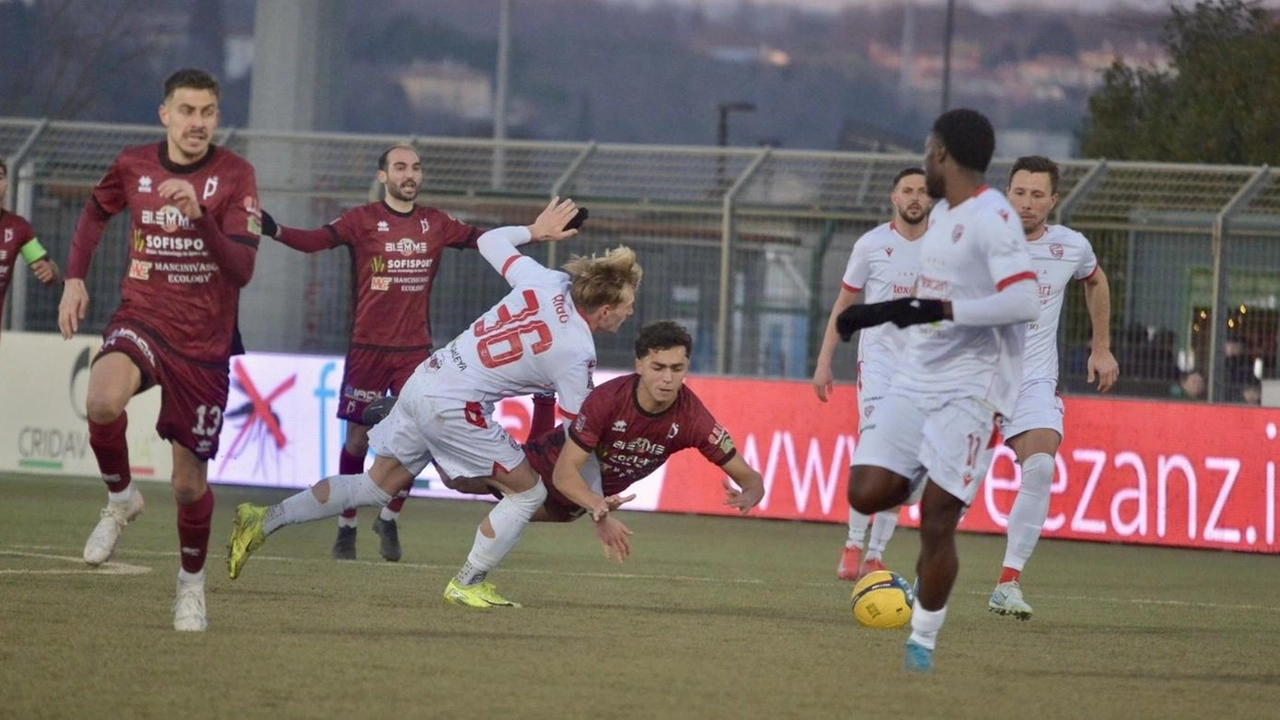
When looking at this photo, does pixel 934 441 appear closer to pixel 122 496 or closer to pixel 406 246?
pixel 122 496

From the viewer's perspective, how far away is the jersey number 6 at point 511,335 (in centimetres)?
894

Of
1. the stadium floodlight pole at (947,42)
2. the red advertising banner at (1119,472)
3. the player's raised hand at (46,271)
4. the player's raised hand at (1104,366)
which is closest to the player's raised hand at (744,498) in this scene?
the player's raised hand at (1104,366)

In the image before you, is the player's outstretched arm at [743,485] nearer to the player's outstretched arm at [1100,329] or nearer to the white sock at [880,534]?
the white sock at [880,534]

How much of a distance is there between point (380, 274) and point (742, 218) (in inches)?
240

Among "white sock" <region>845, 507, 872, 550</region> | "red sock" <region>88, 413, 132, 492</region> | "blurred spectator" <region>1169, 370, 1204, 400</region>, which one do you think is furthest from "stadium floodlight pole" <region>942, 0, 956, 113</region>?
"red sock" <region>88, 413, 132, 492</region>

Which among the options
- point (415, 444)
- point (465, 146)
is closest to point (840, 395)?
point (465, 146)

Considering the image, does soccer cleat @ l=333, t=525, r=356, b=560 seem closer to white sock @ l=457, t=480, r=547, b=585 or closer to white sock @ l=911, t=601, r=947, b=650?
white sock @ l=457, t=480, r=547, b=585

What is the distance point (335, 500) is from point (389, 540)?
194 centimetres

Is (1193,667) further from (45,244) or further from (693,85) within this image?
(693,85)

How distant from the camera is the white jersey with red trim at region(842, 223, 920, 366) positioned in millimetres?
10445

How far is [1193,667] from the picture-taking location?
8055 mm

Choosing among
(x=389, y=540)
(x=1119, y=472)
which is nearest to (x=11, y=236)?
(x=389, y=540)

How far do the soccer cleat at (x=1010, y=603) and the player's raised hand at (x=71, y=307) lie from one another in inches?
170

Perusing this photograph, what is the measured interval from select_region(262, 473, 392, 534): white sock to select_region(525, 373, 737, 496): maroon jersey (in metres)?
1.18
